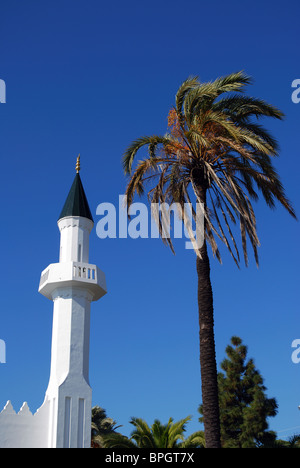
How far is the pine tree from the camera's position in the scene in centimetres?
3328

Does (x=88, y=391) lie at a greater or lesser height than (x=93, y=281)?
lesser

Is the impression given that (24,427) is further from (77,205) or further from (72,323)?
(77,205)

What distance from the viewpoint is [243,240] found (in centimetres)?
2216

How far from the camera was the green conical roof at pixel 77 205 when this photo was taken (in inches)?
1212

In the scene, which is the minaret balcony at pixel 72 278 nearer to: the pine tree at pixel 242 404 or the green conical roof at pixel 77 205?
the green conical roof at pixel 77 205

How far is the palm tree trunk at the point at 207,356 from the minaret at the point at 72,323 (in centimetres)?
937

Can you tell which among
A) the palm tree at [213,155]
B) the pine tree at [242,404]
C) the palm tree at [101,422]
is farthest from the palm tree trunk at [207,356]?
the palm tree at [101,422]

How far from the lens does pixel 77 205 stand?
31.1 metres

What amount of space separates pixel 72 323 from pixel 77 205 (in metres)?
6.45

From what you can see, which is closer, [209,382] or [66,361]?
[209,382]

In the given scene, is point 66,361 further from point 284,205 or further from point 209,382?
point 284,205

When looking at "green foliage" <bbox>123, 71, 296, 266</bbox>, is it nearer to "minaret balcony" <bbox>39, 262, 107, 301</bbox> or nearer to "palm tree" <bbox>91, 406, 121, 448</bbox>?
"minaret balcony" <bbox>39, 262, 107, 301</bbox>
